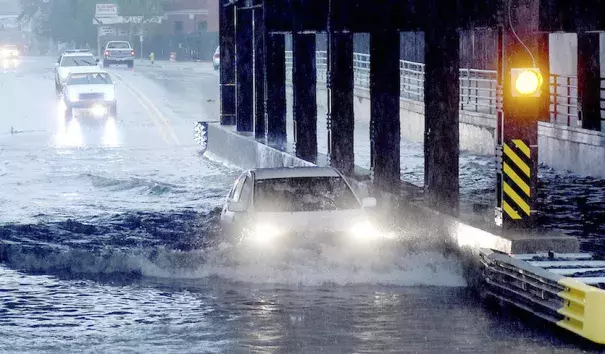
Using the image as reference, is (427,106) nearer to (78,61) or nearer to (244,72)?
(244,72)

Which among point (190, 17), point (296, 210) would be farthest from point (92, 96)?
point (190, 17)

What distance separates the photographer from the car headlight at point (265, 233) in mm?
18281

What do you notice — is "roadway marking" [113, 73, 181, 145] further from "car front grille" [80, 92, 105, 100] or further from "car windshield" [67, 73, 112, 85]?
"car windshield" [67, 73, 112, 85]

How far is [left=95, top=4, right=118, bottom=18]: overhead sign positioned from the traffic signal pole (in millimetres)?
143035

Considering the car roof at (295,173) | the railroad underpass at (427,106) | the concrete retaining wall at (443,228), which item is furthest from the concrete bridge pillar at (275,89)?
the car roof at (295,173)

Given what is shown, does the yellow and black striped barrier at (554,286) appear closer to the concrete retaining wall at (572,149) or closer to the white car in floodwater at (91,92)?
the concrete retaining wall at (572,149)

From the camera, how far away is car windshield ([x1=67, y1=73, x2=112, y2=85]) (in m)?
60.0

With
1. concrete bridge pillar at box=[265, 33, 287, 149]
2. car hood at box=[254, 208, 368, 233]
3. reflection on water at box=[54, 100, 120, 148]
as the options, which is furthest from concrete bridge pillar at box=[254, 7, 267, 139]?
car hood at box=[254, 208, 368, 233]

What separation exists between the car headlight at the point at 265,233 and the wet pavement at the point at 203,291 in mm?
203

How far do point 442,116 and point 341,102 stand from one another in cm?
677

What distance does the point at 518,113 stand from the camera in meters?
17.0

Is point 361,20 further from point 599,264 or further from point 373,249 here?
point 599,264

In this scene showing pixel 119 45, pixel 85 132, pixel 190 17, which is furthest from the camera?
pixel 190 17

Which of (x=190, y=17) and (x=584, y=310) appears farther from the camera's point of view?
(x=190, y=17)
